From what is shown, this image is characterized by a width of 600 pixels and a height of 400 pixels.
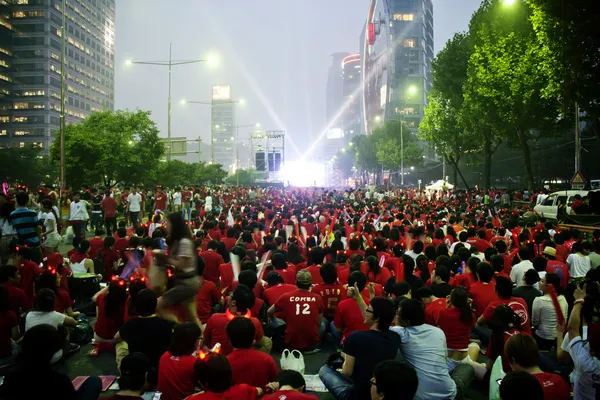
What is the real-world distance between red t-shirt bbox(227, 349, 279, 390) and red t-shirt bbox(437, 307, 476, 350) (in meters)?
2.68

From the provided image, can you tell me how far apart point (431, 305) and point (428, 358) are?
79.5 inches

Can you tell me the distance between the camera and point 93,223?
21.8 metres

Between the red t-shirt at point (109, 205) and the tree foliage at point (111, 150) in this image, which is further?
the tree foliage at point (111, 150)

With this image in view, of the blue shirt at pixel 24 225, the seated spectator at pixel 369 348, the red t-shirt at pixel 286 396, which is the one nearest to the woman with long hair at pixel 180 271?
the seated spectator at pixel 369 348

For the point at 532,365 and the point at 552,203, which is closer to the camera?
the point at 532,365

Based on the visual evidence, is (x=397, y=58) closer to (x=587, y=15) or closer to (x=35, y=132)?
(x=35, y=132)

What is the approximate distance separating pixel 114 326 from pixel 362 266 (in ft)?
14.0

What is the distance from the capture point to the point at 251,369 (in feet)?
15.2

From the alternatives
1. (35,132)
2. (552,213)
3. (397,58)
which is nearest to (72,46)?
(35,132)

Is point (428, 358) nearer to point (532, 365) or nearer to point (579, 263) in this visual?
point (532, 365)

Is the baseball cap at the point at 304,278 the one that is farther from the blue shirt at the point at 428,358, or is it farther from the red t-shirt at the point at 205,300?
the blue shirt at the point at 428,358

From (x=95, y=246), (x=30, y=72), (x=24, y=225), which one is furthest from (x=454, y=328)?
(x=30, y=72)

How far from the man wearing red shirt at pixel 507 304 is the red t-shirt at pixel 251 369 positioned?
118 inches

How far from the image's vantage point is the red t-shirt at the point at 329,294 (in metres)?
8.02
